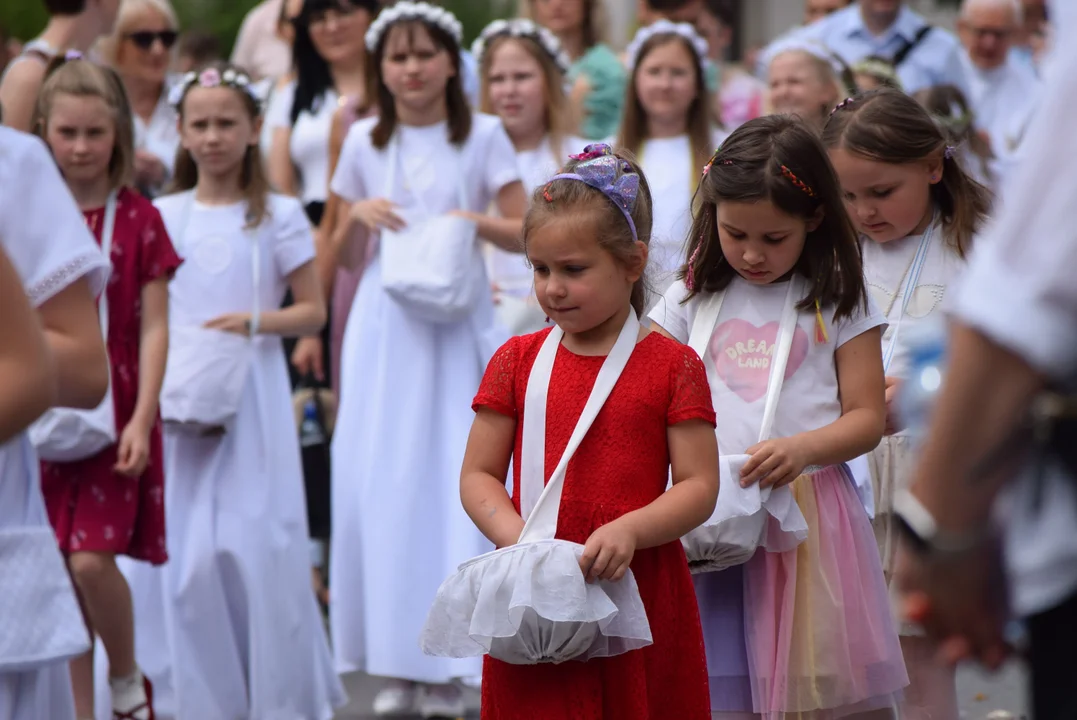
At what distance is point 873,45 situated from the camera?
370 inches

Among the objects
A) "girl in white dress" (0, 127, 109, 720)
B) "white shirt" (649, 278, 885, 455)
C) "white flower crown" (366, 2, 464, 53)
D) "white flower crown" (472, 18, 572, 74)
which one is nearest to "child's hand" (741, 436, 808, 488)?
"white shirt" (649, 278, 885, 455)

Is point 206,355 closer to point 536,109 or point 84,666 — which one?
point 84,666

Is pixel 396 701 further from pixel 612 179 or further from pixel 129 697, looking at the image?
pixel 612 179

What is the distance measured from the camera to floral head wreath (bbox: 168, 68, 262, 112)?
5.94m

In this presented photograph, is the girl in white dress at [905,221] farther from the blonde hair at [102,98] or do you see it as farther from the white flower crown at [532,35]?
the white flower crown at [532,35]

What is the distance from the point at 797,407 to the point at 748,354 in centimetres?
18

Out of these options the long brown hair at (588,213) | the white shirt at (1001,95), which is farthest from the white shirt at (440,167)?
the white shirt at (1001,95)

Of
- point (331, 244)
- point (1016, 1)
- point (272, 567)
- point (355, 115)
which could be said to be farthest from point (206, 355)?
point (1016, 1)

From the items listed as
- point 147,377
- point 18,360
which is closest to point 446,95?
point 147,377

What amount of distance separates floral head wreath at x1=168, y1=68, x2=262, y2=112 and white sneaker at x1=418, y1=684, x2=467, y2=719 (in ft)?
7.71

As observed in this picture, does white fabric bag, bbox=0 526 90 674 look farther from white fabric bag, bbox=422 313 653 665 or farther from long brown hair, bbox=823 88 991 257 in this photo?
long brown hair, bbox=823 88 991 257

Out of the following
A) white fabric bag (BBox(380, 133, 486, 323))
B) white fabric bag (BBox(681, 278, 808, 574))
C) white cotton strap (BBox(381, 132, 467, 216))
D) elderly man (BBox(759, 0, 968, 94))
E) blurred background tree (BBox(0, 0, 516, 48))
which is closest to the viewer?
white fabric bag (BBox(681, 278, 808, 574))

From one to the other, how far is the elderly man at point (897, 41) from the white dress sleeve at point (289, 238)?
13.0ft

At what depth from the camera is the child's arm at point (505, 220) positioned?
6086 millimetres
